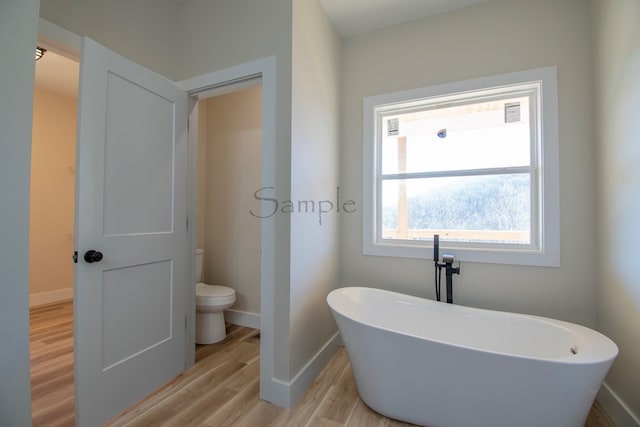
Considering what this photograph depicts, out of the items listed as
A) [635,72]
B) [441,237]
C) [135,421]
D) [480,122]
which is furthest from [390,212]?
[135,421]

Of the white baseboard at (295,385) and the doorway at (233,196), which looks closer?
the white baseboard at (295,385)

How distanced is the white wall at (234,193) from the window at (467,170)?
119 cm

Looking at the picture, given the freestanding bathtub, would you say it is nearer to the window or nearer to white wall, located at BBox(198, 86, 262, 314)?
the window

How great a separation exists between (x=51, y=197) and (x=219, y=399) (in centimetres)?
356

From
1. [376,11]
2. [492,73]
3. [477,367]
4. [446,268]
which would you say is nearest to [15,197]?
[477,367]

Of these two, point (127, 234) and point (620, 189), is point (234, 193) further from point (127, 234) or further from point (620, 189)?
point (620, 189)

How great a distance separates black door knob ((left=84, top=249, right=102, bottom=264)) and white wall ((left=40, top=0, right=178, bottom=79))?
120 centimetres

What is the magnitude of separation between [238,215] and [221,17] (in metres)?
1.71

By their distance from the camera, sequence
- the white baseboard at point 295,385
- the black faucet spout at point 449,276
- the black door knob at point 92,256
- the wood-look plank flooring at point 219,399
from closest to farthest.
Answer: the black door knob at point 92,256
the wood-look plank flooring at point 219,399
the white baseboard at point 295,385
the black faucet spout at point 449,276

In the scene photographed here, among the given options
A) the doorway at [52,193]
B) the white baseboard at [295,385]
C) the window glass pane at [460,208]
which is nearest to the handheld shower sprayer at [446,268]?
the window glass pane at [460,208]

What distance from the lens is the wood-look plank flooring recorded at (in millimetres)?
1438

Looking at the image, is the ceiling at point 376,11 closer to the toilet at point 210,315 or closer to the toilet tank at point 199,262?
the toilet tank at point 199,262

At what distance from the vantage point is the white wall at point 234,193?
9.01 feet

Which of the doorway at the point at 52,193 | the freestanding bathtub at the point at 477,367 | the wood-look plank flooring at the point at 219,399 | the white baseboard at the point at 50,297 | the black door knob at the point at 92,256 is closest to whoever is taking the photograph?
the freestanding bathtub at the point at 477,367
